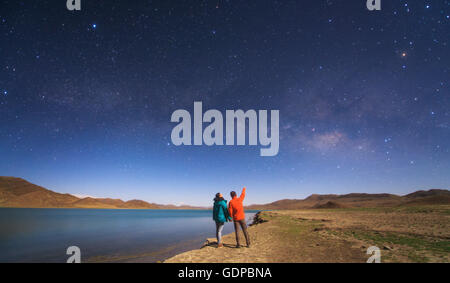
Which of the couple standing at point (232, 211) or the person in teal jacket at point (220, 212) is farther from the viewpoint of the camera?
the person in teal jacket at point (220, 212)

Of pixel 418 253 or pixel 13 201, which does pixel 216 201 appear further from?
pixel 13 201

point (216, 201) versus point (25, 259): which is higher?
point (216, 201)

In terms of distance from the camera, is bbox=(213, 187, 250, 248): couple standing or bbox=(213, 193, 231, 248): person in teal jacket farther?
bbox=(213, 193, 231, 248): person in teal jacket

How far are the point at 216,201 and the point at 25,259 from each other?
15016 millimetres

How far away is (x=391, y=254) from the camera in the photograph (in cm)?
712

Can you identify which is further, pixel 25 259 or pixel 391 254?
→ pixel 25 259

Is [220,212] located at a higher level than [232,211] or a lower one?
lower

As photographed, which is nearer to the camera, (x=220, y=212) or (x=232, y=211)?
(x=232, y=211)

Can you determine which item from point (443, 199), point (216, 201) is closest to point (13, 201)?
point (216, 201)
